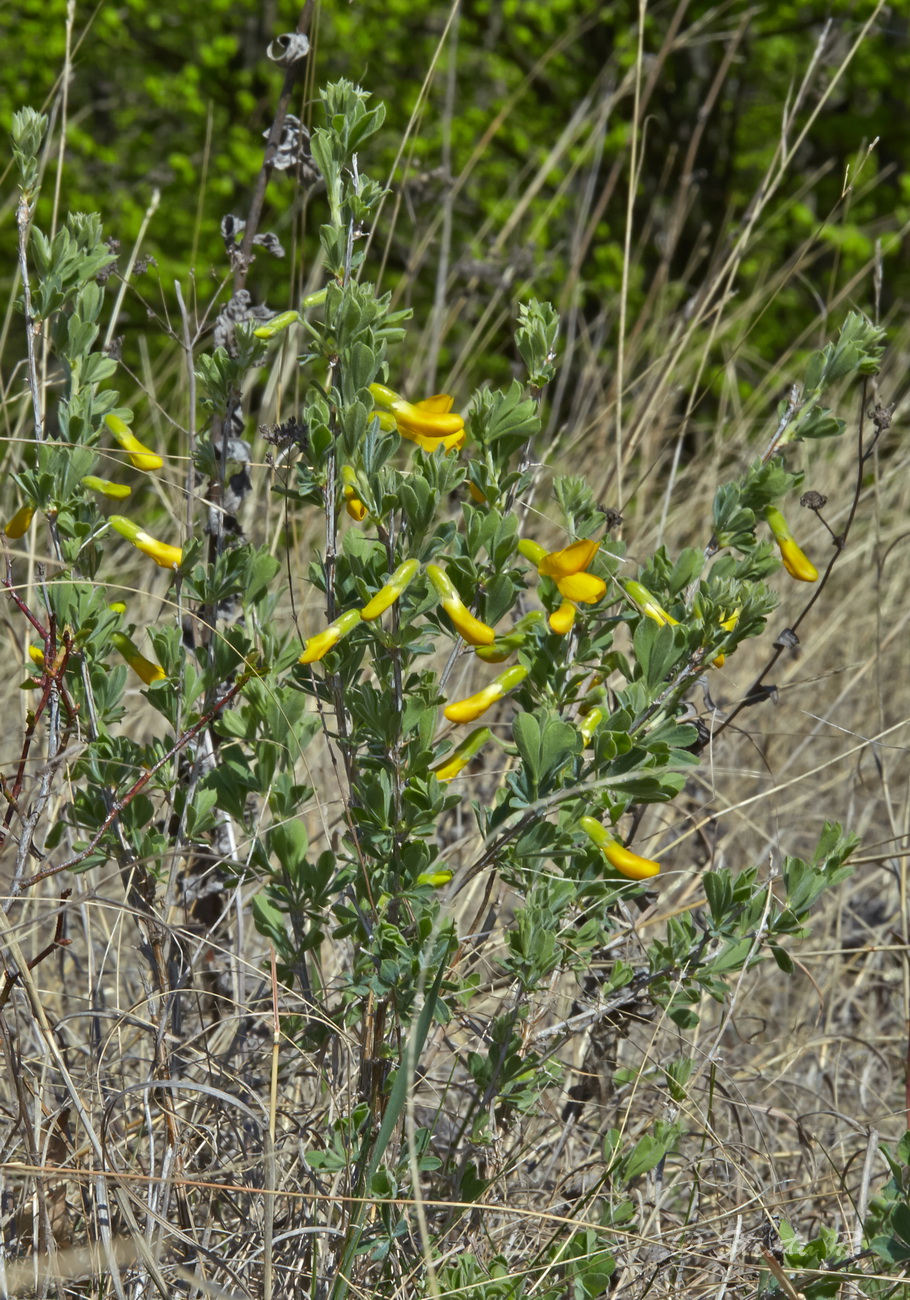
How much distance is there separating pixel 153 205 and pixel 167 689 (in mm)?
955

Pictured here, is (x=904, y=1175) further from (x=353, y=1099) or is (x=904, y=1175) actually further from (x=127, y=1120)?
(x=127, y=1120)

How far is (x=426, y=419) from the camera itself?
91 cm

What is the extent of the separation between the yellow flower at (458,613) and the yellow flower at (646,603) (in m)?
0.15

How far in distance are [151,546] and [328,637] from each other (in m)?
0.28

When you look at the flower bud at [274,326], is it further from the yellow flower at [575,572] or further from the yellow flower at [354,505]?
the yellow flower at [575,572]

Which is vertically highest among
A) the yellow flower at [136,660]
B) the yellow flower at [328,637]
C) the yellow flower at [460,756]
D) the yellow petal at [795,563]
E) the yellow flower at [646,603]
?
the yellow petal at [795,563]

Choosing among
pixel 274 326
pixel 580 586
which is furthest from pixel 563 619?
pixel 274 326

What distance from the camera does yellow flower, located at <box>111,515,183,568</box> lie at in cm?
104

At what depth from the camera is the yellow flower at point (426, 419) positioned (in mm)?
906

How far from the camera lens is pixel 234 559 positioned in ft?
3.47

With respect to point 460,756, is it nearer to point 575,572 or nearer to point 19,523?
point 575,572

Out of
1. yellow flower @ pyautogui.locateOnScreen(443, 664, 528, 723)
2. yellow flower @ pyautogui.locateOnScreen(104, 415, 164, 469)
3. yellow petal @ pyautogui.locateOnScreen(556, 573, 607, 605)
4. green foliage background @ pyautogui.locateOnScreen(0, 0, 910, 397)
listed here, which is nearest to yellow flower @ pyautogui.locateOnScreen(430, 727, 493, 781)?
yellow flower @ pyautogui.locateOnScreen(443, 664, 528, 723)

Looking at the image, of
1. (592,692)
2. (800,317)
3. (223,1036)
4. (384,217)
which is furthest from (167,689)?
(800,317)

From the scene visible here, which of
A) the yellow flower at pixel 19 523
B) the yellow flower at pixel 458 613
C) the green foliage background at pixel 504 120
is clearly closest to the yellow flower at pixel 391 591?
the yellow flower at pixel 458 613
